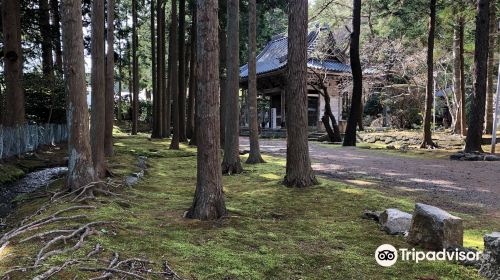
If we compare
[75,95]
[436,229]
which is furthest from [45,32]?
[436,229]

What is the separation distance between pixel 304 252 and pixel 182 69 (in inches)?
703

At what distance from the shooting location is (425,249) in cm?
448

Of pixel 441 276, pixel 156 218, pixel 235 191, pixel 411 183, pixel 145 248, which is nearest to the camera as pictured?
pixel 441 276

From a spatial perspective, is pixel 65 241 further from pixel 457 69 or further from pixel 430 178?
pixel 457 69

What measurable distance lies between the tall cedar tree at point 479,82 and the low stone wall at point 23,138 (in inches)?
544

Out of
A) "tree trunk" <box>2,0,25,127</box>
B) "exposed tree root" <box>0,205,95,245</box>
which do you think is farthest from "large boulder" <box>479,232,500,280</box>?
"tree trunk" <box>2,0,25,127</box>

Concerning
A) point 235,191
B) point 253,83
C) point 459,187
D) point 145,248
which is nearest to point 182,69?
point 253,83

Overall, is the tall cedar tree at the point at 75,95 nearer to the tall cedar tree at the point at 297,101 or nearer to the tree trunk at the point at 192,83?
the tall cedar tree at the point at 297,101

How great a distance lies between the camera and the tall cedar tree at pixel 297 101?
26.8 ft

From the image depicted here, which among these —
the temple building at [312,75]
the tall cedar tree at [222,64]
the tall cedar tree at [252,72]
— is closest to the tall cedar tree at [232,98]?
the tall cedar tree at [252,72]

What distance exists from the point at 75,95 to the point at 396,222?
5096 millimetres

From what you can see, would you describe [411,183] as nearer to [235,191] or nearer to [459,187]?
[459,187]

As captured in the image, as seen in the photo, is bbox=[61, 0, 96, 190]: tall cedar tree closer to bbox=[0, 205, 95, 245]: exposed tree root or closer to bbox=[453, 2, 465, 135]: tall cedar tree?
bbox=[0, 205, 95, 245]: exposed tree root

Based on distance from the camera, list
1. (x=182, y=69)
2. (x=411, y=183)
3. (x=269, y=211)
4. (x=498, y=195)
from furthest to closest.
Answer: (x=182, y=69) < (x=411, y=183) < (x=498, y=195) < (x=269, y=211)
